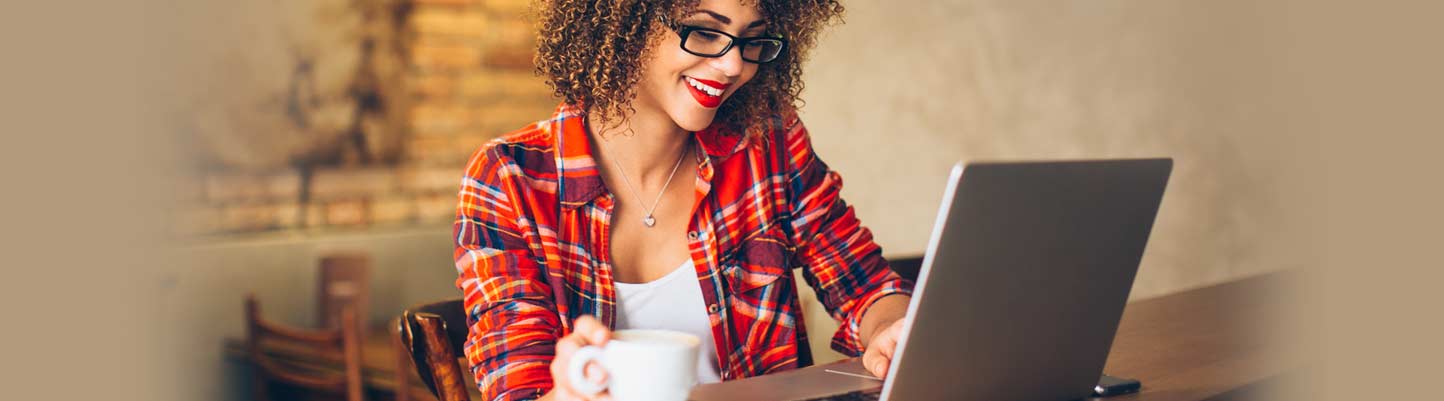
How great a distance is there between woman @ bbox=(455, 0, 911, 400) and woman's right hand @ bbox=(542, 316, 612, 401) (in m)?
0.38

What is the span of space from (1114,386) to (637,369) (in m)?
0.60

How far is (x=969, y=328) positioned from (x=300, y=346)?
8.59 ft

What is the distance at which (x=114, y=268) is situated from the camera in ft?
10.5

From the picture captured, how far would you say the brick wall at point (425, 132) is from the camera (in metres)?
3.85

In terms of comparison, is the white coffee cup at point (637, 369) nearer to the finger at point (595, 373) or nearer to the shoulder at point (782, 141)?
the finger at point (595, 373)

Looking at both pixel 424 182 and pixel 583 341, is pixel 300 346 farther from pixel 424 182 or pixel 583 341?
pixel 583 341

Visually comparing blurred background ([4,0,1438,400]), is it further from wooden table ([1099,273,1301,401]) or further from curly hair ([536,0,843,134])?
curly hair ([536,0,843,134])

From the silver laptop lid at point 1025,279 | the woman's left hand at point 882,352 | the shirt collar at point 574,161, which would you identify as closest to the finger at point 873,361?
the woman's left hand at point 882,352

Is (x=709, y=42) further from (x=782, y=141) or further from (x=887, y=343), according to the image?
(x=887, y=343)

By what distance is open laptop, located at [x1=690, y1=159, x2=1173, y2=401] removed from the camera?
3.04ft

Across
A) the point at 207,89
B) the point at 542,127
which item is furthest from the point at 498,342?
the point at 207,89

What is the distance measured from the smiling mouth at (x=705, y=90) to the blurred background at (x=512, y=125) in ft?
3.87

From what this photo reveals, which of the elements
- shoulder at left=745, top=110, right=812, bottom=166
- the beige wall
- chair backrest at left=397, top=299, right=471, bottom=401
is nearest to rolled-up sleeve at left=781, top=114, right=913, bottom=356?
shoulder at left=745, top=110, right=812, bottom=166

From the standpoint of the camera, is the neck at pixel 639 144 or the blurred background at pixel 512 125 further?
the blurred background at pixel 512 125
